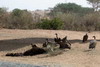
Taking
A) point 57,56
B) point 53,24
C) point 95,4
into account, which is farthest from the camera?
point 95,4

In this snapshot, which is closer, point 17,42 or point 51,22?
point 17,42

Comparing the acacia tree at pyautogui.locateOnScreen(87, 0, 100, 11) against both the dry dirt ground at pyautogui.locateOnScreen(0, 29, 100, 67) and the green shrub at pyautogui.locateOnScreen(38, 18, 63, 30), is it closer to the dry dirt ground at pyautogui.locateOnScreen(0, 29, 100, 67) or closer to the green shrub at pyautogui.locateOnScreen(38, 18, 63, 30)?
the green shrub at pyautogui.locateOnScreen(38, 18, 63, 30)

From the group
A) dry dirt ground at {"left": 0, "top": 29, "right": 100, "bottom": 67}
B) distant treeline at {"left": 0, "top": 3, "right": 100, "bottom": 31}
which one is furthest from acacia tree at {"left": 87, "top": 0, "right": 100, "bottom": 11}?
dry dirt ground at {"left": 0, "top": 29, "right": 100, "bottom": 67}

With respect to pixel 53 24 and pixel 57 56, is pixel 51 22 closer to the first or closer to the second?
pixel 53 24

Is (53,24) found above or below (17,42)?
above

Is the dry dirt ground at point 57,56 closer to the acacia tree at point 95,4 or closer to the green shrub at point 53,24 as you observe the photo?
the green shrub at point 53,24

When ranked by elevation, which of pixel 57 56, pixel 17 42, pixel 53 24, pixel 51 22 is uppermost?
pixel 51 22

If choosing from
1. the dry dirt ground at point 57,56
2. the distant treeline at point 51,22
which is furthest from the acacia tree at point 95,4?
the dry dirt ground at point 57,56

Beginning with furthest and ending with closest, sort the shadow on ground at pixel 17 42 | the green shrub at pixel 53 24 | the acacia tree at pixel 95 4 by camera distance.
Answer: the acacia tree at pixel 95 4 < the green shrub at pixel 53 24 < the shadow on ground at pixel 17 42

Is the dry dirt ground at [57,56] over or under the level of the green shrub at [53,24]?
under

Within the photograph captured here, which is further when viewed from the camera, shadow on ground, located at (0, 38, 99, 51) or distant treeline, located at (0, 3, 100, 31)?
distant treeline, located at (0, 3, 100, 31)

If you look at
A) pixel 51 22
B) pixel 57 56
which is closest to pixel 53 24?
pixel 51 22

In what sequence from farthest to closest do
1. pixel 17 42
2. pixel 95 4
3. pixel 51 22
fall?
1. pixel 95 4
2. pixel 51 22
3. pixel 17 42

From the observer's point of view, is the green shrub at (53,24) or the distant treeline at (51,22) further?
the distant treeline at (51,22)
